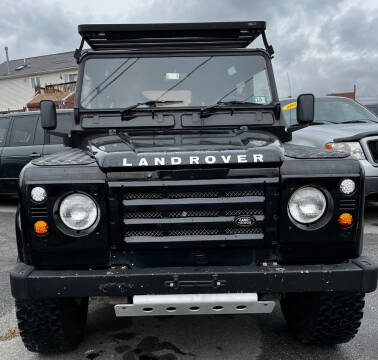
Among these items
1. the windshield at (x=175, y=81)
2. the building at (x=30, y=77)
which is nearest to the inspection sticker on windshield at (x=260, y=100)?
the windshield at (x=175, y=81)

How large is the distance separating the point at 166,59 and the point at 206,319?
2160 mm

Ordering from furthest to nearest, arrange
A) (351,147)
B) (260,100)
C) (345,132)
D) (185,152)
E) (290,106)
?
1. (290,106)
2. (345,132)
3. (351,147)
4. (260,100)
5. (185,152)

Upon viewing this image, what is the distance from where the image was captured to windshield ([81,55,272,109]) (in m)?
3.35

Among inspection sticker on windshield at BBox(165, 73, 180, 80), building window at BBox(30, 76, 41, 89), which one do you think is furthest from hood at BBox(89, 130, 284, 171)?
building window at BBox(30, 76, 41, 89)

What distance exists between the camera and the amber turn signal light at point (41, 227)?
2.17 metres

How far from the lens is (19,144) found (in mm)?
7480

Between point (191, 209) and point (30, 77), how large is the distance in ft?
130

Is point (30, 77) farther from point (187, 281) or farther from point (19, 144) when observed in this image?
point (187, 281)

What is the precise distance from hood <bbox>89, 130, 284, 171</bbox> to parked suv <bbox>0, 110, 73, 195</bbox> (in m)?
4.91

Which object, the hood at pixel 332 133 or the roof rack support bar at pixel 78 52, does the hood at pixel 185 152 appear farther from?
the hood at pixel 332 133

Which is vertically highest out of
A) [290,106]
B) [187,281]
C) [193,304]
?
[290,106]

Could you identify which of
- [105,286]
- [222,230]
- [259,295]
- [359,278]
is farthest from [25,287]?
[359,278]

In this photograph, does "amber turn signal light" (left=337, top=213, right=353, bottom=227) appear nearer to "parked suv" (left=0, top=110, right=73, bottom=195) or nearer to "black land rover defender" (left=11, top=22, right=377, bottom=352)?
"black land rover defender" (left=11, top=22, right=377, bottom=352)

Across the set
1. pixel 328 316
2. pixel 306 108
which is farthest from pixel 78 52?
pixel 328 316
